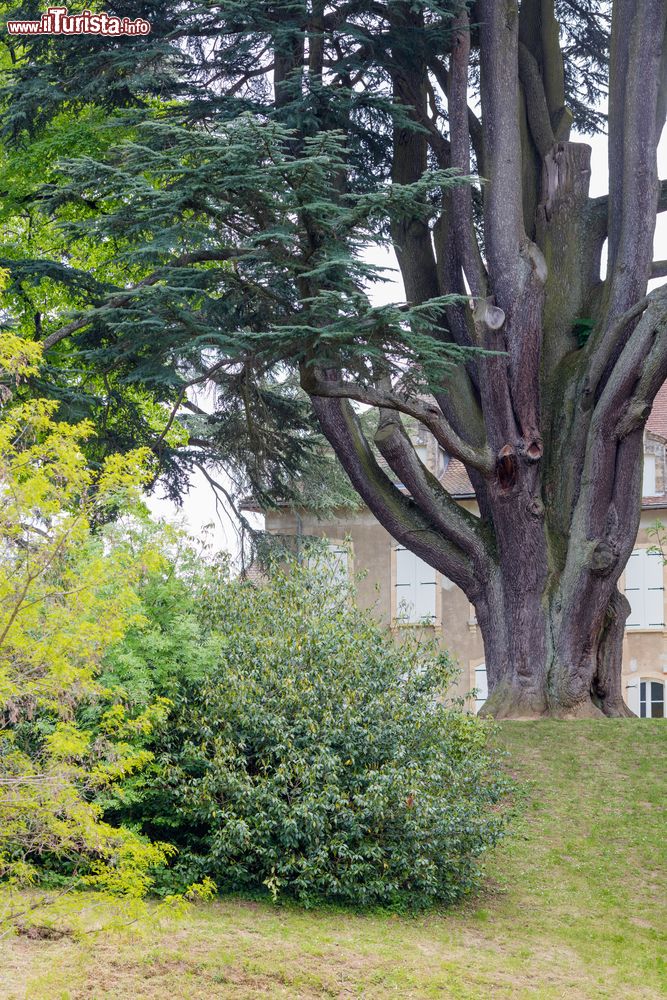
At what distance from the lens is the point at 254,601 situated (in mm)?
10180

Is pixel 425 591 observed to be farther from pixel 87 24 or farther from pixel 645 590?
pixel 87 24

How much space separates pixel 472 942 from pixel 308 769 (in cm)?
164

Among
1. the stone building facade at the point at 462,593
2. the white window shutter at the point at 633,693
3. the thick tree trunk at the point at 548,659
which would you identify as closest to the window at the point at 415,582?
the stone building facade at the point at 462,593

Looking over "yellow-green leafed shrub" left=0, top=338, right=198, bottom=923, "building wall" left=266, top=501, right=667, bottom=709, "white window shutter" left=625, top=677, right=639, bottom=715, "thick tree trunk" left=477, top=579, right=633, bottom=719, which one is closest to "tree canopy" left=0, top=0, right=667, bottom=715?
"thick tree trunk" left=477, top=579, right=633, bottom=719

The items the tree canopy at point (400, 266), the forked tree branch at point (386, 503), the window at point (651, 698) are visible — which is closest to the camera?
the tree canopy at point (400, 266)

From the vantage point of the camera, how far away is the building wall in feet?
81.8

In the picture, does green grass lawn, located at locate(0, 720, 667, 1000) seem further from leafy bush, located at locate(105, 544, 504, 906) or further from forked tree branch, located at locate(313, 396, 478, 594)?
forked tree branch, located at locate(313, 396, 478, 594)

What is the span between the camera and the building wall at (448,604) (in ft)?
81.8

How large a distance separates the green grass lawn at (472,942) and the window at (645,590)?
14.4 meters

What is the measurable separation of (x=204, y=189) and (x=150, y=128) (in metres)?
0.75

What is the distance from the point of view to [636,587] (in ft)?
82.9

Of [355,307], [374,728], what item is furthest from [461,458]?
[374,728]

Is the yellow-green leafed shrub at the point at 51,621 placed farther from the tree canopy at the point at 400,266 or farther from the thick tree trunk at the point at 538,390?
the thick tree trunk at the point at 538,390

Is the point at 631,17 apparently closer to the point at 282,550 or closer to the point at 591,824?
the point at 282,550
